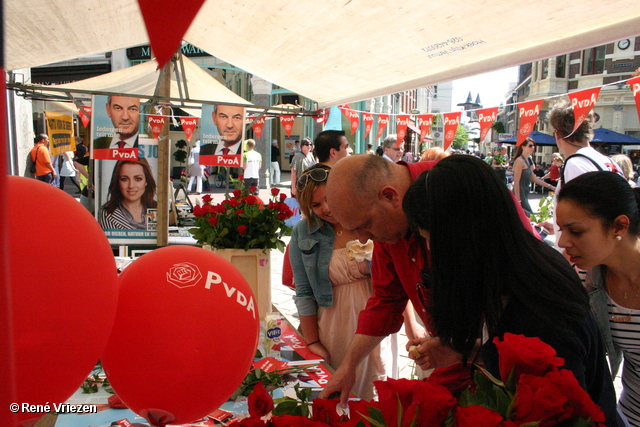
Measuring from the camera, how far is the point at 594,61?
34.1 meters

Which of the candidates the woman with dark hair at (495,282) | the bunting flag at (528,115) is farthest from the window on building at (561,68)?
the woman with dark hair at (495,282)

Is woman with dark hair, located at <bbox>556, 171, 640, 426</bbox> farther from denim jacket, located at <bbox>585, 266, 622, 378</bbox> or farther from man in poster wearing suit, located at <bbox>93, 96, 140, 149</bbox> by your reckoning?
man in poster wearing suit, located at <bbox>93, 96, 140, 149</bbox>

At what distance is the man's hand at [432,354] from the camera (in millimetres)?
1506

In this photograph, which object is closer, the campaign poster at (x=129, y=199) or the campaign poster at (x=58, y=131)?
the campaign poster at (x=129, y=199)

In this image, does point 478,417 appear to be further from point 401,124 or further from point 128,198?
point 401,124

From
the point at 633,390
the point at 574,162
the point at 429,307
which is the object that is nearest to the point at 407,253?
the point at 429,307

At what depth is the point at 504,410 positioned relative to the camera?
0.76m

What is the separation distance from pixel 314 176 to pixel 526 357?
70.5 inches

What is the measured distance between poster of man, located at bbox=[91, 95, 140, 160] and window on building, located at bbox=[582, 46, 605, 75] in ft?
121

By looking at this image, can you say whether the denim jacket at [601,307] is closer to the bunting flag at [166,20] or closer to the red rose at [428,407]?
the red rose at [428,407]

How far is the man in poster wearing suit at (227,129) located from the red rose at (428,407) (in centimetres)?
536

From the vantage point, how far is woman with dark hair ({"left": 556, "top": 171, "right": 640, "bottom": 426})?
1703mm

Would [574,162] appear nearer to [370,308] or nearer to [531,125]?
[370,308]

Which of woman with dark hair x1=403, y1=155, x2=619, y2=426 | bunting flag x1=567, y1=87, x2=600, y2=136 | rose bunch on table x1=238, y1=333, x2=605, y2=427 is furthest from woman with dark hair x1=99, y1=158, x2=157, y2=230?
rose bunch on table x1=238, y1=333, x2=605, y2=427
